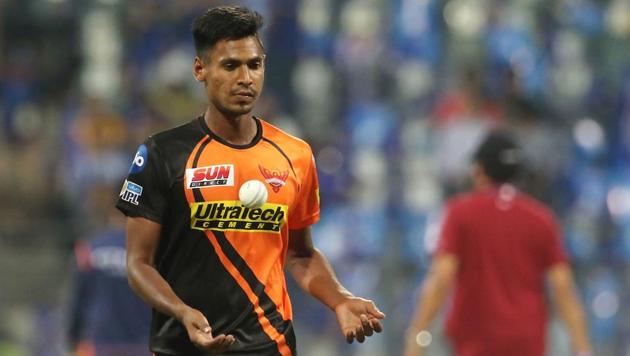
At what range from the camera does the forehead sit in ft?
15.0

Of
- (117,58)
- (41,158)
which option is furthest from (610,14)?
(41,158)

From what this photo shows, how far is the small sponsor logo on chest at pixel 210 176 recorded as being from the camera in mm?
4605

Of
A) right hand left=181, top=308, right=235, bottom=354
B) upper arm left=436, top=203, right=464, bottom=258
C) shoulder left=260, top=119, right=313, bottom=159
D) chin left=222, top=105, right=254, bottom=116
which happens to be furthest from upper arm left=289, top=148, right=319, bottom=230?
upper arm left=436, top=203, right=464, bottom=258

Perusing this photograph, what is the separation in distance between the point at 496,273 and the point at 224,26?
11.4ft

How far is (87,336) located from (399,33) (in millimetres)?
6382

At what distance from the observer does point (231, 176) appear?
4672 mm

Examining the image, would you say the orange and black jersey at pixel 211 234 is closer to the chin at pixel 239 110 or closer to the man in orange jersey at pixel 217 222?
the man in orange jersey at pixel 217 222


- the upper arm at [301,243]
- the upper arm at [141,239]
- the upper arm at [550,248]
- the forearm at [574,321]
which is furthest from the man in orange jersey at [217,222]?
the forearm at [574,321]

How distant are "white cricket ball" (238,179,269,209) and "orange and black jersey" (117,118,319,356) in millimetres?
32

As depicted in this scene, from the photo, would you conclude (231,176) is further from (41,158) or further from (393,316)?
(41,158)

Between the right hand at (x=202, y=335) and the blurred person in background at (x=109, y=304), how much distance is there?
3868mm

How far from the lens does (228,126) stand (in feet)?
15.6

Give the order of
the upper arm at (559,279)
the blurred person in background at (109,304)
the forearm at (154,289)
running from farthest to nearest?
the blurred person in background at (109,304)
the upper arm at (559,279)
the forearm at (154,289)

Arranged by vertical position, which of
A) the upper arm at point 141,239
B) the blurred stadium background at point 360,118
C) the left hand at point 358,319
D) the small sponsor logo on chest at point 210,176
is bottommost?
the blurred stadium background at point 360,118
